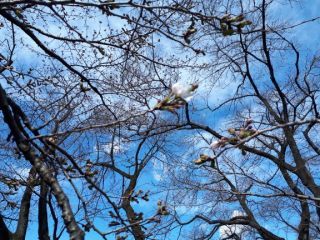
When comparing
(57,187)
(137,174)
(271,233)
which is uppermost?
(137,174)

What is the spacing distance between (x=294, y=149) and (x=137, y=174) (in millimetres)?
3774

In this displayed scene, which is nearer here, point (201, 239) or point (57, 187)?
point (57, 187)

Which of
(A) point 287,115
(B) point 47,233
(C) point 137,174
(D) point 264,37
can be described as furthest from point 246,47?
(B) point 47,233

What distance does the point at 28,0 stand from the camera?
2.02m

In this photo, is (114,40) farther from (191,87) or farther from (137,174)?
(137,174)

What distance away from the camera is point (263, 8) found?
807cm

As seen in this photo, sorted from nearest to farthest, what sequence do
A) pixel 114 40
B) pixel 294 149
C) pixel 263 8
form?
pixel 114 40
pixel 263 8
pixel 294 149

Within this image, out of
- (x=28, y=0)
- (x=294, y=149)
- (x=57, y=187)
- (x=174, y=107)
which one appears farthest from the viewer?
(x=294, y=149)

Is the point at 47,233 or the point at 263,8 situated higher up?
the point at 263,8

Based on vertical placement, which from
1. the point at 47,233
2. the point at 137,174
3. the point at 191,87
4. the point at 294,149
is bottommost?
the point at 191,87

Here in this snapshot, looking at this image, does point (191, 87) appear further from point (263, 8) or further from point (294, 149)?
point (294, 149)

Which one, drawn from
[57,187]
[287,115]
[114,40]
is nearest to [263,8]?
[287,115]

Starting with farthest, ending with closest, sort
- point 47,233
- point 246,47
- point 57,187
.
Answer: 1. point 246,47
2. point 47,233
3. point 57,187

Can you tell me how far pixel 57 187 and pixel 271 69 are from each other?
27.4 ft
